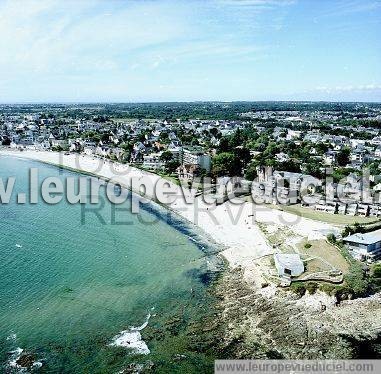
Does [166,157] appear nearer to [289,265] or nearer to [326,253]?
[326,253]

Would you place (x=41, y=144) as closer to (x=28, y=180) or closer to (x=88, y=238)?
(x=28, y=180)

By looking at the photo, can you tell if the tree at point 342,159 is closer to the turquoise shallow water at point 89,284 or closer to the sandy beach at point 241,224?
the sandy beach at point 241,224

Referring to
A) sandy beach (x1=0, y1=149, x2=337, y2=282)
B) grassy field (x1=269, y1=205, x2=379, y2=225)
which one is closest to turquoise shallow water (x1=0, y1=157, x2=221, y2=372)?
sandy beach (x1=0, y1=149, x2=337, y2=282)

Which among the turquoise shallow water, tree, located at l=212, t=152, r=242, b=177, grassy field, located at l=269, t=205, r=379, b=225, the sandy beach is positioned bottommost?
the turquoise shallow water

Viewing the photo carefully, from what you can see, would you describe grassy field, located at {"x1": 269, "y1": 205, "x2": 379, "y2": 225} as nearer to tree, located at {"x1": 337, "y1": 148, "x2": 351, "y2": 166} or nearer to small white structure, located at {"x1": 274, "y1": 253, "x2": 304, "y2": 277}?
small white structure, located at {"x1": 274, "y1": 253, "x2": 304, "y2": 277}

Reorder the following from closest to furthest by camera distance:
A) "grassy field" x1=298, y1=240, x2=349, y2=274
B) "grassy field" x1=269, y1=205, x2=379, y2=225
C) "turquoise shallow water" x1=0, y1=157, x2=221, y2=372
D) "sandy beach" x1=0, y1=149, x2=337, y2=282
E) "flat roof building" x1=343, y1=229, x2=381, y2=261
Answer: "turquoise shallow water" x1=0, y1=157, x2=221, y2=372 < "grassy field" x1=298, y1=240, x2=349, y2=274 < "flat roof building" x1=343, y1=229, x2=381, y2=261 < "sandy beach" x1=0, y1=149, x2=337, y2=282 < "grassy field" x1=269, y1=205, x2=379, y2=225

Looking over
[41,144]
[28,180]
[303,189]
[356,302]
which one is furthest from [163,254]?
[41,144]
